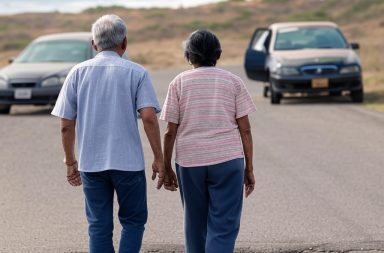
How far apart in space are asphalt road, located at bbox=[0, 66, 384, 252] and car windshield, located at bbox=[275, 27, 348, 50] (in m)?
5.08

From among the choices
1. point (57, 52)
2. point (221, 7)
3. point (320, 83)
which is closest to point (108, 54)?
point (320, 83)

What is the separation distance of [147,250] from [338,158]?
17.6 feet

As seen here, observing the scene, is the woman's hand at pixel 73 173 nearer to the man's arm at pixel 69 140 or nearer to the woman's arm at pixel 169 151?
the man's arm at pixel 69 140

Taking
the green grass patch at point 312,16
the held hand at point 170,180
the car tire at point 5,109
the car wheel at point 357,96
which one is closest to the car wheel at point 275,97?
the car wheel at point 357,96

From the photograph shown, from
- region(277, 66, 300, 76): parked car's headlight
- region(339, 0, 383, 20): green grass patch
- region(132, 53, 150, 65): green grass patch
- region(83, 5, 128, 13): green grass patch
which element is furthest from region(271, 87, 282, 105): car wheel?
region(83, 5, 128, 13): green grass patch

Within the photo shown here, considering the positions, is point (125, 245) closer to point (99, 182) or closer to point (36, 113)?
point (99, 182)

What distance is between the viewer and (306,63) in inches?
821

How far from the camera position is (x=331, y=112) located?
1888cm

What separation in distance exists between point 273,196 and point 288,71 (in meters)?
10.7

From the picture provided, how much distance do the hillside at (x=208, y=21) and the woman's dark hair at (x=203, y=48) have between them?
4190 centimetres

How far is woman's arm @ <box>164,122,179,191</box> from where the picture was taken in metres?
6.50

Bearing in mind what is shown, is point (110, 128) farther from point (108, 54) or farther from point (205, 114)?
point (205, 114)

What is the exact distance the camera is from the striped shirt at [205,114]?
21.1ft

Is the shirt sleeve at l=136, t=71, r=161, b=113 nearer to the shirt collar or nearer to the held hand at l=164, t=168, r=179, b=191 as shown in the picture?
the shirt collar
